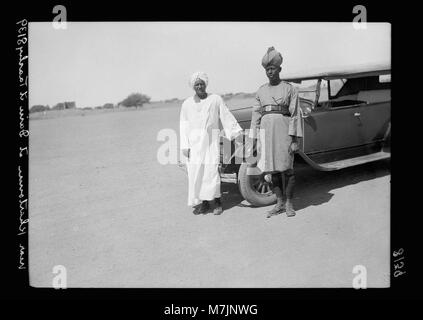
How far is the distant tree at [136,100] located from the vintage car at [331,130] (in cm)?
2669

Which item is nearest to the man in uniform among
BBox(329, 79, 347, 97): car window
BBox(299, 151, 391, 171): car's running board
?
BBox(299, 151, 391, 171): car's running board

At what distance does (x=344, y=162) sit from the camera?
5.82 meters

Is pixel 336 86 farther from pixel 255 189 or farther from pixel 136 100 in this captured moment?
pixel 136 100

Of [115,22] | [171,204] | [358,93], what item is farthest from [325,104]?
[115,22]

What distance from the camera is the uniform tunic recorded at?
4570 millimetres

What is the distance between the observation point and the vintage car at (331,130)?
16.7 ft

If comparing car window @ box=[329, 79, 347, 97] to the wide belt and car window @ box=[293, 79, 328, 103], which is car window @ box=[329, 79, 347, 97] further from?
the wide belt

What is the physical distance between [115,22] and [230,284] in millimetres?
2868

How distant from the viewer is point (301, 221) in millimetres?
4492

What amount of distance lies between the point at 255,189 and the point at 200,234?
3.92 ft

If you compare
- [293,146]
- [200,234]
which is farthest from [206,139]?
[200,234]

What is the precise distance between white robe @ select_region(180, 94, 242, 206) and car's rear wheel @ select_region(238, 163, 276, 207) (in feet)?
1.06
